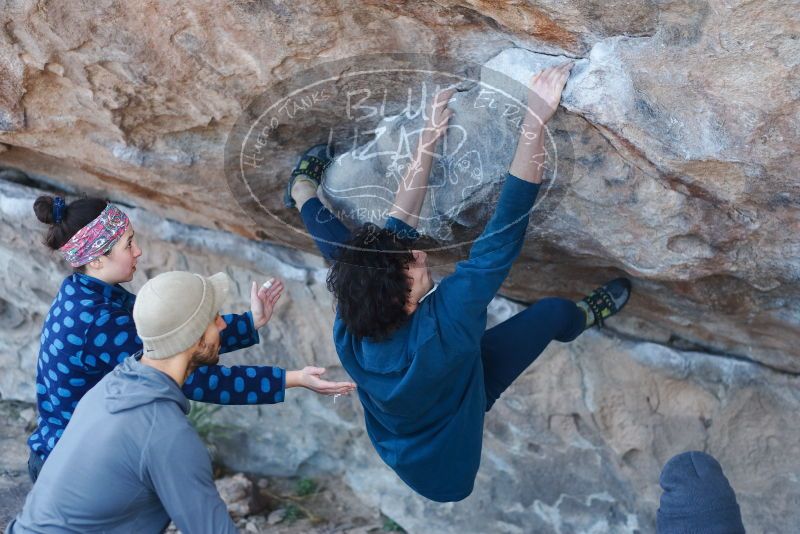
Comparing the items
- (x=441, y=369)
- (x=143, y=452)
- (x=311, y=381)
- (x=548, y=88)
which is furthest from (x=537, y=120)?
(x=143, y=452)

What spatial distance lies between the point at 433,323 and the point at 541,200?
554mm

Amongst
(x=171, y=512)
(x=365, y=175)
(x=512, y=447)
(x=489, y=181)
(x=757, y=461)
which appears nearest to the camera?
(x=171, y=512)

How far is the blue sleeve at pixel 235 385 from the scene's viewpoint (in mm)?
2156

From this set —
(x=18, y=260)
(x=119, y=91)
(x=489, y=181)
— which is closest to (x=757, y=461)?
(x=489, y=181)

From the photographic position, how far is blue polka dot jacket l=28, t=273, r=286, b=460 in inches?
84.8

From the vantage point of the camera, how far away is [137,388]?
1.78 m

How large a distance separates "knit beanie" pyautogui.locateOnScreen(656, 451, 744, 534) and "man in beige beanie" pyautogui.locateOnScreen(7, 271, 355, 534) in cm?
89

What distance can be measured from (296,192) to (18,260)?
4.98 feet

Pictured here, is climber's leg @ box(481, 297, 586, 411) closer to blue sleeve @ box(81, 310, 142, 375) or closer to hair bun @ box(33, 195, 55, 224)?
blue sleeve @ box(81, 310, 142, 375)

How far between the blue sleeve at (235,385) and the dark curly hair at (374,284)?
0.31 metres

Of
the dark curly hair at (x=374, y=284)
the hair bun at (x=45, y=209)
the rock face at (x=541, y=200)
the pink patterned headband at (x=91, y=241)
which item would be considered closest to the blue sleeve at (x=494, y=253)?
the dark curly hair at (x=374, y=284)

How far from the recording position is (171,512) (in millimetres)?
1731

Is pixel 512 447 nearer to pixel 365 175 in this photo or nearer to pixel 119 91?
pixel 365 175

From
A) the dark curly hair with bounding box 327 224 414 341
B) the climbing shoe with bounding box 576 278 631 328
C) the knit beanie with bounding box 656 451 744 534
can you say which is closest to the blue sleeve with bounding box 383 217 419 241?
the dark curly hair with bounding box 327 224 414 341
